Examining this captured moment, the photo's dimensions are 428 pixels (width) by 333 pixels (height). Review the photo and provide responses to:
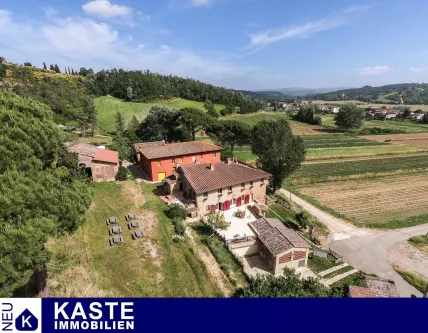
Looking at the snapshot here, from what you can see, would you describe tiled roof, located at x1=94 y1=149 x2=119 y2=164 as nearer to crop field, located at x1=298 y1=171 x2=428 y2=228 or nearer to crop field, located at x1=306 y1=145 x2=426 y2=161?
crop field, located at x1=298 y1=171 x2=428 y2=228

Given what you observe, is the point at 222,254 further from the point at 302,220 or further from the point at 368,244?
the point at 368,244

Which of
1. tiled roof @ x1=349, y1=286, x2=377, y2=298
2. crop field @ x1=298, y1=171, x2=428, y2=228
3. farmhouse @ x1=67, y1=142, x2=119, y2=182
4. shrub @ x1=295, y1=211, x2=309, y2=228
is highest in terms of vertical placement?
farmhouse @ x1=67, y1=142, x2=119, y2=182

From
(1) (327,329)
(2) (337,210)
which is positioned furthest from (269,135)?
(1) (327,329)

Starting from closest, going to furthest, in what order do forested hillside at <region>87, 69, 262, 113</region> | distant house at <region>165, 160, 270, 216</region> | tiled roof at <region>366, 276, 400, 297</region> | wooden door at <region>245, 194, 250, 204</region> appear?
tiled roof at <region>366, 276, 400, 297</region> < distant house at <region>165, 160, 270, 216</region> < wooden door at <region>245, 194, 250, 204</region> < forested hillside at <region>87, 69, 262, 113</region>

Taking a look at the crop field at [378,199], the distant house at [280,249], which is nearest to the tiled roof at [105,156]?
the distant house at [280,249]

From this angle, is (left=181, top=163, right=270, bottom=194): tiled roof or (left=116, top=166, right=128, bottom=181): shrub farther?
(left=116, top=166, right=128, bottom=181): shrub

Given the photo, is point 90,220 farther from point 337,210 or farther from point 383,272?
point 337,210

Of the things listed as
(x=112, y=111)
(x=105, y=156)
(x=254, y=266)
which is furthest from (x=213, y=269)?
(x=112, y=111)

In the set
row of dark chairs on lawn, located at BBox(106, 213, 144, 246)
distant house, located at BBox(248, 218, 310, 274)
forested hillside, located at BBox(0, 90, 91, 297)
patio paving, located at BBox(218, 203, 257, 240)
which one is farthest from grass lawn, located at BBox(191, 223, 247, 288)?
forested hillside, located at BBox(0, 90, 91, 297)
